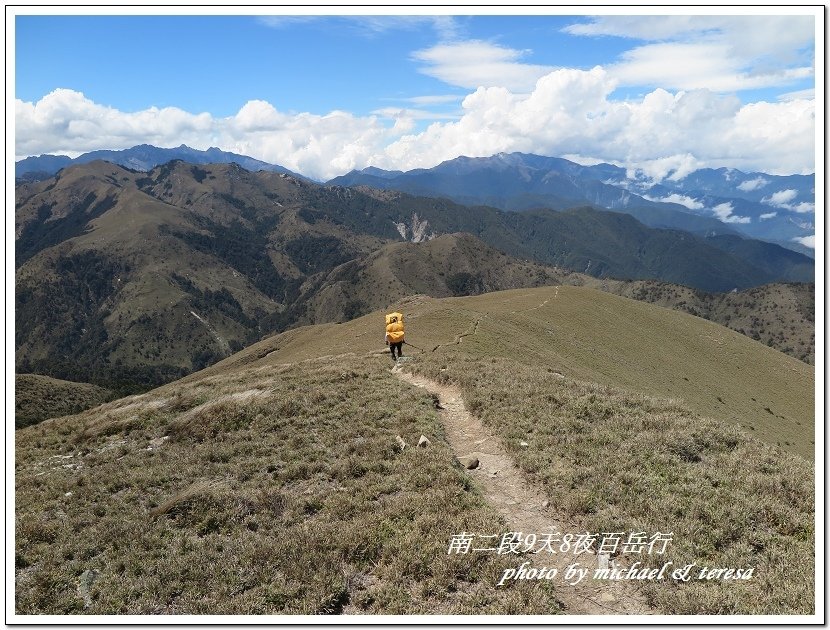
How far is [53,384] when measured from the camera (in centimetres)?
15088

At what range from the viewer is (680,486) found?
13250mm

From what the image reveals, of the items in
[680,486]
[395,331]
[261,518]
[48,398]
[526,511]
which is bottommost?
[48,398]

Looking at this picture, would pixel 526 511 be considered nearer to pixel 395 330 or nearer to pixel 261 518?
pixel 261 518

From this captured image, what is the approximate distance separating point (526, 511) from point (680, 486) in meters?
4.48

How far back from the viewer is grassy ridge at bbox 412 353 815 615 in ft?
30.8

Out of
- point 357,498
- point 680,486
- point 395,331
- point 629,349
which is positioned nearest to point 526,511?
point 680,486

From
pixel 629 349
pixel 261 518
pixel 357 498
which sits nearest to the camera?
pixel 261 518

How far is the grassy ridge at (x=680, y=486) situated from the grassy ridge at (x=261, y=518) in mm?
2718

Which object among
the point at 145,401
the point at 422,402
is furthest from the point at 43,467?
the point at 422,402

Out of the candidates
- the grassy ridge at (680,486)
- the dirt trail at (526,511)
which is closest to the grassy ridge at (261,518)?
the dirt trail at (526,511)

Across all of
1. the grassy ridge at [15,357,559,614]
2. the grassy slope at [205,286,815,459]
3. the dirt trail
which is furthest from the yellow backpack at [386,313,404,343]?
the dirt trail

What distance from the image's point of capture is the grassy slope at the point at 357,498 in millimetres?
9984

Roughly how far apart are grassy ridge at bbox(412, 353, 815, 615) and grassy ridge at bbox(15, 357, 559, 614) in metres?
2.72

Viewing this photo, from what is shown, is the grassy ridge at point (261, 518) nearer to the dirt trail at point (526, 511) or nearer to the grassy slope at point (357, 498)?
the grassy slope at point (357, 498)
